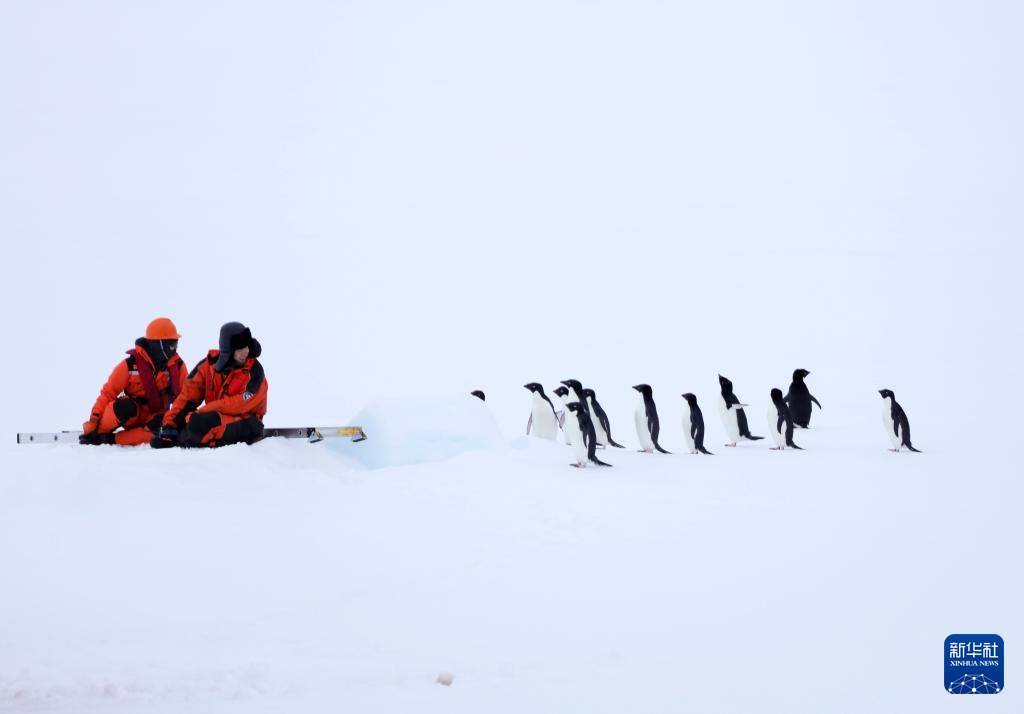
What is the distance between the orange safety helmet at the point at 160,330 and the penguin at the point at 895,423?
7.30 meters

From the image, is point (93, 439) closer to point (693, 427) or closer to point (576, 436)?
point (576, 436)

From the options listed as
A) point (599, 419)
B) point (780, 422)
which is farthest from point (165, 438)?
point (780, 422)

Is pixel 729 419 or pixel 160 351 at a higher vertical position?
pixel 160 351

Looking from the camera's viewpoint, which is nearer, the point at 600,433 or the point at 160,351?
the point at 160,351

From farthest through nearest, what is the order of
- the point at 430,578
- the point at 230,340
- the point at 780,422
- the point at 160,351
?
the point at 780,422
the point at 160,351
the point at 230,340
the point at 430,578

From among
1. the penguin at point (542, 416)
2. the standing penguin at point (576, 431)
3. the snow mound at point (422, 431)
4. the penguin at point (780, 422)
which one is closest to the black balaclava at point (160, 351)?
the snow mound at point (422, 431)

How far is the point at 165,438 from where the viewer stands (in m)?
7.30

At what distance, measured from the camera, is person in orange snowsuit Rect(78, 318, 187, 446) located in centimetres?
738

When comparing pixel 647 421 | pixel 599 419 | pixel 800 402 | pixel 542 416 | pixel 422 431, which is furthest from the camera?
pixel 800 402

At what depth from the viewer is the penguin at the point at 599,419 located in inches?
380

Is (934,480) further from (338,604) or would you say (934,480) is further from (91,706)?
(91,706)

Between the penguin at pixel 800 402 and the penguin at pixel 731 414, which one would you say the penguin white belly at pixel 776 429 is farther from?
the penguin at pixel 800 402

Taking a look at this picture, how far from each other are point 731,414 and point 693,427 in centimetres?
119

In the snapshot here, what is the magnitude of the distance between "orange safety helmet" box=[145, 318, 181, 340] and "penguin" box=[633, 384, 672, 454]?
4773mm
